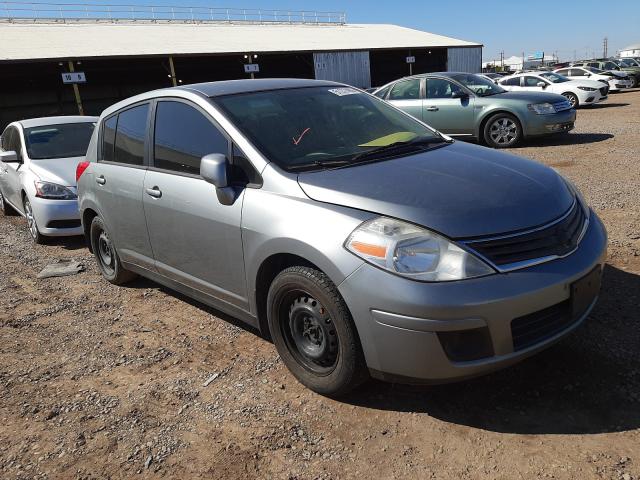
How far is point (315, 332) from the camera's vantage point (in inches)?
113

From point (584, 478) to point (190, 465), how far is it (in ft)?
5.67

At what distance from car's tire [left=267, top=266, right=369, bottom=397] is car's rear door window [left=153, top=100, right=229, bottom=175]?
0.98 metres

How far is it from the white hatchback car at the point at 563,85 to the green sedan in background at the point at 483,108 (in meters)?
7.28

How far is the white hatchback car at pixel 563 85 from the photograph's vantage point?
57.4 ft

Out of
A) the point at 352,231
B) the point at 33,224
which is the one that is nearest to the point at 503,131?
the point at 33,224

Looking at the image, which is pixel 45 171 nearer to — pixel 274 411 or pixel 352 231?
pixel 274 411

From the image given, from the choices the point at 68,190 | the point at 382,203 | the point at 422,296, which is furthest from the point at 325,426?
the point at 68,190

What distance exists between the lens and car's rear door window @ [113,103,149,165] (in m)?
4.02

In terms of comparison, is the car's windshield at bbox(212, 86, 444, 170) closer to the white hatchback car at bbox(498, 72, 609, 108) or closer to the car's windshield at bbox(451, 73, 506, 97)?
the car's windshield at bbox(451, 73, 506, 97)

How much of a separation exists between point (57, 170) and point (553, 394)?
6.24m

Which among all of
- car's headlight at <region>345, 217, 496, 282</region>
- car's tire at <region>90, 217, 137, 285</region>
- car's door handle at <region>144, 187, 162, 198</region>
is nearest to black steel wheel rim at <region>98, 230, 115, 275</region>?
car's tire at <region>90, 217, 137, 285</region>

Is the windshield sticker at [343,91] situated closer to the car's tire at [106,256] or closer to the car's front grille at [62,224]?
the car's tire at [106,256]

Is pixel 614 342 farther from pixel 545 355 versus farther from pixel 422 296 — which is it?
pixel 422 296

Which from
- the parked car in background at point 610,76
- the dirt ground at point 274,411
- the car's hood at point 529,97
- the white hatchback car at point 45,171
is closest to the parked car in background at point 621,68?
the parked car in background at point 610,76
